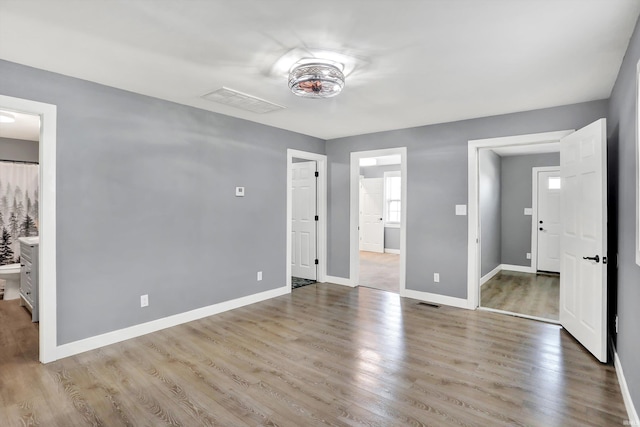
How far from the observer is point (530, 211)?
22.4 ft

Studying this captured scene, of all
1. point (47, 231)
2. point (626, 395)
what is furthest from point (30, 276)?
point (626, 395)

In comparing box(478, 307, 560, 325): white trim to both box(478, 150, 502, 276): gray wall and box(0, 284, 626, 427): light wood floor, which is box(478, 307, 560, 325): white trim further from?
box(478, 150, 502, 276): gray wall

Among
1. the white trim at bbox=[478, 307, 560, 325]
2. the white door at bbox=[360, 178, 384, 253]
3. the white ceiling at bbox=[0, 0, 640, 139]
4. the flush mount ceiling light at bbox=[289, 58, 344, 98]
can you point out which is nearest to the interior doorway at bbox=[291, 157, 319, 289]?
the white ceiling at bbox=[0, 0, 640, 139]

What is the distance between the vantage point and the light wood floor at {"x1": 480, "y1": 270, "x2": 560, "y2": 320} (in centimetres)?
442

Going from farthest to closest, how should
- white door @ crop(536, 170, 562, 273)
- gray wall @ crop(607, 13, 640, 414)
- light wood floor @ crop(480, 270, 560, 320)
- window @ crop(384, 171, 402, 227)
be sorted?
1. window @ crop(384, 171, 402, 227)
2. white door @ crop(536, 170, 562, 273)
3. light wood floor @ crop(480, 270, 560, 320)
4. gray wall @ crop(607, 13, 640, 414)

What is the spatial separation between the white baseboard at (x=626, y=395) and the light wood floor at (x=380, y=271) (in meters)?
2.82

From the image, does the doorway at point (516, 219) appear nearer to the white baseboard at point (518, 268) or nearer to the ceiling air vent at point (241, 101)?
the white baseboard at point (518, 268)

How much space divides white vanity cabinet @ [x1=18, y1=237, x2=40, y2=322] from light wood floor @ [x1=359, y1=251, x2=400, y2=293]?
437 centimetres

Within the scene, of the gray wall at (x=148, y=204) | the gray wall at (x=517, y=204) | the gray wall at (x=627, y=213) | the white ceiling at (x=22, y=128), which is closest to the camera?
the gray wall at (x=627, y=213)

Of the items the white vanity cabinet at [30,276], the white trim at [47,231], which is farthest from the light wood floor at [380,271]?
the white vanity cabinet at [30,276]

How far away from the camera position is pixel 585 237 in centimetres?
313

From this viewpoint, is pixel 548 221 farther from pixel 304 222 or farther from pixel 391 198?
pixel 304 222

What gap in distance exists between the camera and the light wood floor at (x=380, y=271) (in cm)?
569

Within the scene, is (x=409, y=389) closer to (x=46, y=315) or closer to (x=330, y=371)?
(x=330, y=371)
